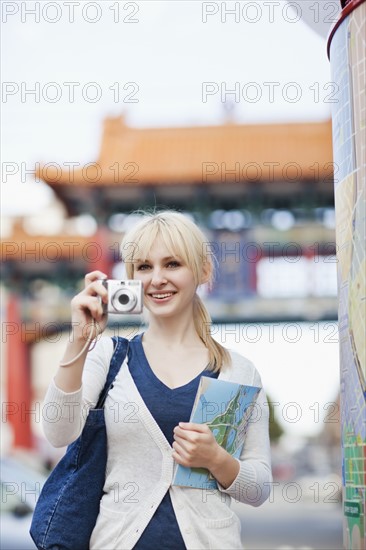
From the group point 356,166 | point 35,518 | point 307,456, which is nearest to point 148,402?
point 35,518

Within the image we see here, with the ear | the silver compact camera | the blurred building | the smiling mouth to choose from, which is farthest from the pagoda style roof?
the silver compact camera

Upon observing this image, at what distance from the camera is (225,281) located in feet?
53.7

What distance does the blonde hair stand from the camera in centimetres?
160

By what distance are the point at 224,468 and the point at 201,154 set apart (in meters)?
16.6

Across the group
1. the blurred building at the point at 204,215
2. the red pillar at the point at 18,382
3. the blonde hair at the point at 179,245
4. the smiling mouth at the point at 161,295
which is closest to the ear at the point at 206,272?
the blonde hair at the point at 179,245

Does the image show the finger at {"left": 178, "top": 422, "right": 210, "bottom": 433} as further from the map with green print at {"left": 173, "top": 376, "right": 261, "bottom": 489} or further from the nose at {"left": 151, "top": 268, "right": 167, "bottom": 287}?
the nose at {"left": 151, "top": 268, "right": 167, "bottom": 287}

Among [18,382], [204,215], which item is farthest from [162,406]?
[18,382]

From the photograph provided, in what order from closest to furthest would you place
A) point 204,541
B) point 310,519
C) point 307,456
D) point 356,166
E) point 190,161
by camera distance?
point 356,166, point 204,541, point 310,519, point 190,161, point 307,456

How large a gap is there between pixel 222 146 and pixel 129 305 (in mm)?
16731

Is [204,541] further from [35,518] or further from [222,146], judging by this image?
[222,146]

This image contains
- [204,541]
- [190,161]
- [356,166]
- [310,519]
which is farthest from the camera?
[190,161]

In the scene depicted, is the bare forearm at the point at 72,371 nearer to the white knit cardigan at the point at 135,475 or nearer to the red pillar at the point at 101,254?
the white knit cardigan at the point at 135,475

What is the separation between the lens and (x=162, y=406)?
5.04 ft

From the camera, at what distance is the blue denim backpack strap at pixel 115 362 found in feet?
5.16
